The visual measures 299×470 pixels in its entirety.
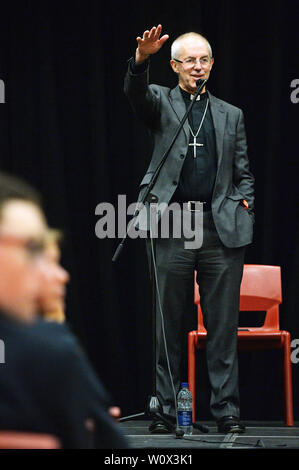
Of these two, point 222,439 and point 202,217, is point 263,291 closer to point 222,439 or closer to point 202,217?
point 202,217

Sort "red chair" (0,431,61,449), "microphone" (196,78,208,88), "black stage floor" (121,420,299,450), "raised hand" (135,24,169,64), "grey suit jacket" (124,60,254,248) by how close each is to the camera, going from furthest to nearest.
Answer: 1. "grey suit jacket" (124,60,254,248)
2. "microphone" (196,78,208,88)
3. "raised hand" (135,24,169,64)
4. "black stage floor" (121,420,299,450)
5. "red chair" (0,431,61,449)

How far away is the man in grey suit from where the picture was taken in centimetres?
389

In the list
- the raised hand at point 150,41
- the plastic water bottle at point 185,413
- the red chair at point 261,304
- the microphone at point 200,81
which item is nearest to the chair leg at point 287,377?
the red chair at point 261,304

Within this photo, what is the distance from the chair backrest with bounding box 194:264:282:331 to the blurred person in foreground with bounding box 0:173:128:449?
3406 mm

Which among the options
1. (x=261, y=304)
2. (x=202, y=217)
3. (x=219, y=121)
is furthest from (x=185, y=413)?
(x=219, y=121)

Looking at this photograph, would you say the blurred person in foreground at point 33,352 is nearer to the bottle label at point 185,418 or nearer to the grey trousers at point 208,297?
the bottle label at point 185,418

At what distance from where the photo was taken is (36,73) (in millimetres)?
4887

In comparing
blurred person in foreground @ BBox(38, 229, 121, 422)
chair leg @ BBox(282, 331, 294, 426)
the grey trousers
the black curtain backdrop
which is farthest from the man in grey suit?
blurred person in foreground @ BBox(38, 229, 121, 422)

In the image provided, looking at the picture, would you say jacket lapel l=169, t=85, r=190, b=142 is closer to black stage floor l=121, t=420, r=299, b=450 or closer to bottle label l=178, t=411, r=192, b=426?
bottle label l=178, t=411, r=192, b=426

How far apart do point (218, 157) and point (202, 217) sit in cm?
29

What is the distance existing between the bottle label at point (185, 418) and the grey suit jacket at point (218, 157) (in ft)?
2.62

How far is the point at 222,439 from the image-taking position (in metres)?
3.54

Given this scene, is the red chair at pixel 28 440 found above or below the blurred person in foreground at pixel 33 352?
below

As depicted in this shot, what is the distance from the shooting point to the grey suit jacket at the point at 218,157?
12.7 ft
